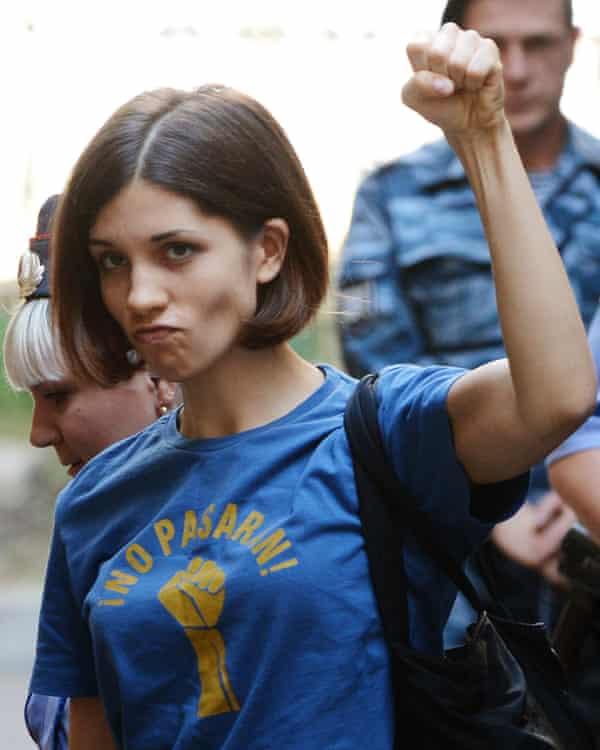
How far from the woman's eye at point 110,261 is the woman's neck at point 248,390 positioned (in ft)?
0.62

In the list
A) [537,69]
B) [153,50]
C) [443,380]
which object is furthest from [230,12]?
[443,380]

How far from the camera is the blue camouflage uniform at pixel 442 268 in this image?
11.3 feet

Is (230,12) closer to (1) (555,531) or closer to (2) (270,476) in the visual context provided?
(1) (555,531)

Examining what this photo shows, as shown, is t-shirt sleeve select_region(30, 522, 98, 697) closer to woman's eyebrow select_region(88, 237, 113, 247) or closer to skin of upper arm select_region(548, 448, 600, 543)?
woman's eyebrow select_region(88, 237, 113, 247)

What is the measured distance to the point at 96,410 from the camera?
2.76m

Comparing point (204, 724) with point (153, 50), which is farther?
point (153, 50)

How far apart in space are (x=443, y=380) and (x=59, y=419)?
3.56 feet

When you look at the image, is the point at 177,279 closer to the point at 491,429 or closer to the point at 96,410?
the point at 491,429

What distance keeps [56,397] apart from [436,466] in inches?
43.3

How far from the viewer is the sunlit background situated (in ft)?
12.8

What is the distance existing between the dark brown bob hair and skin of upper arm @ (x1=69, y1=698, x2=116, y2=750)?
2.17 feet

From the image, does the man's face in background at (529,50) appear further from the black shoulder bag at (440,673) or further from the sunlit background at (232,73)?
the black shoulder bag at (440,673)

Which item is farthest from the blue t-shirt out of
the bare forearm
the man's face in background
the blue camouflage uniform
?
the man's face in background

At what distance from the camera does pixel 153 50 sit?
4527mm
